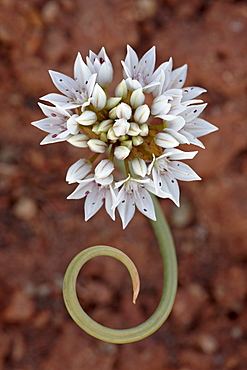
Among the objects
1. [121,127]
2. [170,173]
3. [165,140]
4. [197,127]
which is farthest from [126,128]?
[197,127]

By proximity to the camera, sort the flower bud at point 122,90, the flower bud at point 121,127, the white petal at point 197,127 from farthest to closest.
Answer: the white petal at point 197,127 < the flower bud at point 122,90 < the flower bud at point 121,127

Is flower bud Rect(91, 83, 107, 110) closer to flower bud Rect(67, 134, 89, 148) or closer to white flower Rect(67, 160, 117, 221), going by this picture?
flower bud Rect(67, 134, 89, 148)

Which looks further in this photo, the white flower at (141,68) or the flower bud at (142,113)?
the white flower at (141,68)

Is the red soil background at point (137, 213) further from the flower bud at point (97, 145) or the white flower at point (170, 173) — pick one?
the flower bud at point (97, 145)

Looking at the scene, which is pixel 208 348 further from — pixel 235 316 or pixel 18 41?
pixel 18 41

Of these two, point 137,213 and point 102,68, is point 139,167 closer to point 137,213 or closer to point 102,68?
point 102,68

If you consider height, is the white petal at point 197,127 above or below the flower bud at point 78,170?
above

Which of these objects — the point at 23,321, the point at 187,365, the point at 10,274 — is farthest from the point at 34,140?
the point at 187,365

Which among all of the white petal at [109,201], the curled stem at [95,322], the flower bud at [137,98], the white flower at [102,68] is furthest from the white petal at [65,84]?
the curled stem at [95,322]
